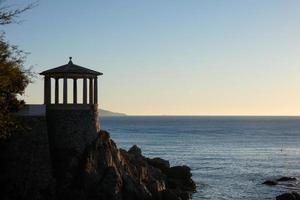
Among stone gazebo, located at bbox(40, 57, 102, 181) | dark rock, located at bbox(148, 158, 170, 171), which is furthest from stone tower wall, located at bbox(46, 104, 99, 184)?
dark rock, located at bbox(148, 158, 170, 171)

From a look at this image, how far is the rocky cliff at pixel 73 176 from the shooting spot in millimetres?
36312

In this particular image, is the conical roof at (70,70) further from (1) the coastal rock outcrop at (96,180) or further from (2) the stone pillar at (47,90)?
(1) the coastal rock outcrop at (96,180)

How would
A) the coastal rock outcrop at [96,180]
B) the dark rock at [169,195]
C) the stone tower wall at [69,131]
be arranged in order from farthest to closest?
the dark rock at [169,195] < the stone tower wall at [69,131] < the coastal rock outcrop at [96,180]

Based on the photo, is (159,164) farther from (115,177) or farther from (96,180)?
(96,180)

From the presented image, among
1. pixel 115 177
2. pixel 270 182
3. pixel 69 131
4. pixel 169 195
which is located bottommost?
pixel 270 182

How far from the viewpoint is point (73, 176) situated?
3844 cm

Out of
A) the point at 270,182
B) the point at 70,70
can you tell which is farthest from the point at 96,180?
the point at 270,182

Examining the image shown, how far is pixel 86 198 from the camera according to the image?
37.1 m

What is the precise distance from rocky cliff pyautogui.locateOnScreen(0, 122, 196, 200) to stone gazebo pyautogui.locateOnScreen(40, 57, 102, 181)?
56 cm

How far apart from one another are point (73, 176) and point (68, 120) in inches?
168

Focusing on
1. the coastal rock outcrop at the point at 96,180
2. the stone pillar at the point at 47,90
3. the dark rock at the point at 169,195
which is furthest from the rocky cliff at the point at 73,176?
the stone pillar at the point at 47,90

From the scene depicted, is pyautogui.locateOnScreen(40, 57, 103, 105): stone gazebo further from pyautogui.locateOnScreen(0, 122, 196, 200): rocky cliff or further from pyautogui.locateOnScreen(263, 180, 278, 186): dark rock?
pyautogui.locateOnScreen(263, 180, 278, 186): dark rock

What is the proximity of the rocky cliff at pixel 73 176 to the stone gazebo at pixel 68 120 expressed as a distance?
22.2 inches

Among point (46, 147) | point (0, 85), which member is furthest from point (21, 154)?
point (0, 85)
